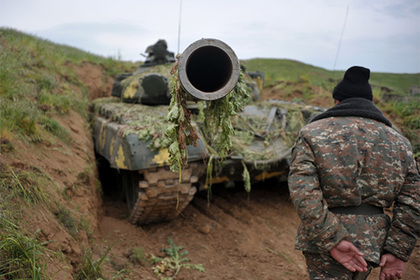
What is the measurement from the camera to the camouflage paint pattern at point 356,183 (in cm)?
212

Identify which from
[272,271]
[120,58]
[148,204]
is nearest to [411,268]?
[272,271]

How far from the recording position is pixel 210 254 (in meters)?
4.24

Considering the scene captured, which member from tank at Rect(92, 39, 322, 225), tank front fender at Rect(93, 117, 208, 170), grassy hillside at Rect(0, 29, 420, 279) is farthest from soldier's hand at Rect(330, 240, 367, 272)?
tank front fender at Rect(93, 117, 208, 170)

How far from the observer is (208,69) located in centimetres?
199

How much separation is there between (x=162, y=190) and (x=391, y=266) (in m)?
2.44

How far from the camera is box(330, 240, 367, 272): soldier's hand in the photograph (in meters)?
2.09

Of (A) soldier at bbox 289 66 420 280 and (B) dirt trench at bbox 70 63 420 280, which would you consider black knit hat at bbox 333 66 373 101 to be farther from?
(B) dirt trench at bbox 70 63 420 280

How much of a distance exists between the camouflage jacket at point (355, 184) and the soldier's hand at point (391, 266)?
0.14 feet

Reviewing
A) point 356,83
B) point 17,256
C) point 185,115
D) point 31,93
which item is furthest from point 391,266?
point 31,93

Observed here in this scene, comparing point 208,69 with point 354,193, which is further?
point 354,193

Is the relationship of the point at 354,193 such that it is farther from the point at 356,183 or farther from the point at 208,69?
the point at 208,69

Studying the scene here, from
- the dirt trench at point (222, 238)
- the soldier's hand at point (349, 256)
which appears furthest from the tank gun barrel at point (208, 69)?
the dirt trench at point (222, 238)

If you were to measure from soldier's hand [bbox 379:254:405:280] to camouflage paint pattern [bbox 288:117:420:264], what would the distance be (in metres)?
0.04

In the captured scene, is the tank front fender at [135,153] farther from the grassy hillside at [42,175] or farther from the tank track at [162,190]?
the grassy hillside at [42,175]
